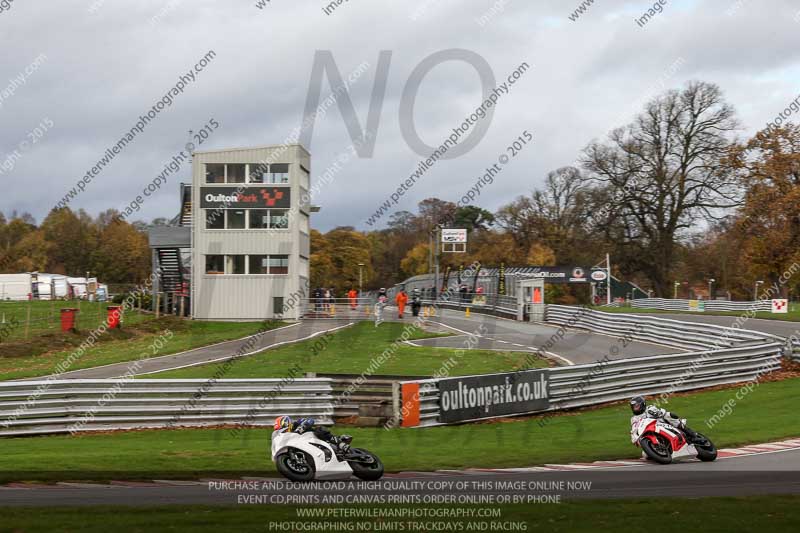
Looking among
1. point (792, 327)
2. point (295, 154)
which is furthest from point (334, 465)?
point (295, 154)

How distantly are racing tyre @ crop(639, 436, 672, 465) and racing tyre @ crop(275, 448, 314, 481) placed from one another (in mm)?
5637

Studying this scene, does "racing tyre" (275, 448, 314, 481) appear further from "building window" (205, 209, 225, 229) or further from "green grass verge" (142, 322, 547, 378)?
"building window" (205, 209, 225, 229)

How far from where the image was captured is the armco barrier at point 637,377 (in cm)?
1909

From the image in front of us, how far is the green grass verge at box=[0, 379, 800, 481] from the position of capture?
517 inches

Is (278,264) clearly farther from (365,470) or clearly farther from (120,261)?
(120,261)

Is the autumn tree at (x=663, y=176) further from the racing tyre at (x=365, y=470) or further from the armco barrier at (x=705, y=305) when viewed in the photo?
the racing tyre at (x=365, y=470)

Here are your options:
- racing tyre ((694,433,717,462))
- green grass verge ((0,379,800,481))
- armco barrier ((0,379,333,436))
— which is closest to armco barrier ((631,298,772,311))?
green grass verge ((0,379,800,481))

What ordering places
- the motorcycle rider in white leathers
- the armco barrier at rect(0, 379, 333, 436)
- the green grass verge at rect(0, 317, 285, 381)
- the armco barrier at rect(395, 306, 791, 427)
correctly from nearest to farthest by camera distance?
the motorcycle rider in white leathers
the armco barrier at rect(0, 379, 333, 436)
the armco barrier at rect(395, 306, 791, 427)
the green grass verge at rect(0, 317, 285, 381)

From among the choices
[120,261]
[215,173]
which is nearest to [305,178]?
[215,173]

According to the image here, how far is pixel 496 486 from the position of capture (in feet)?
37.3

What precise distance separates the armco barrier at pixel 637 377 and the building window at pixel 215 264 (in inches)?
1122

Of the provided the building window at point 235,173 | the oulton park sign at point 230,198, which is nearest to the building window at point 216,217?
the oulton park sign at point 230,198

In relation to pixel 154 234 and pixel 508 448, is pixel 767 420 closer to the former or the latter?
pixel 508 448

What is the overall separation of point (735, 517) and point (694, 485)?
249 cm
